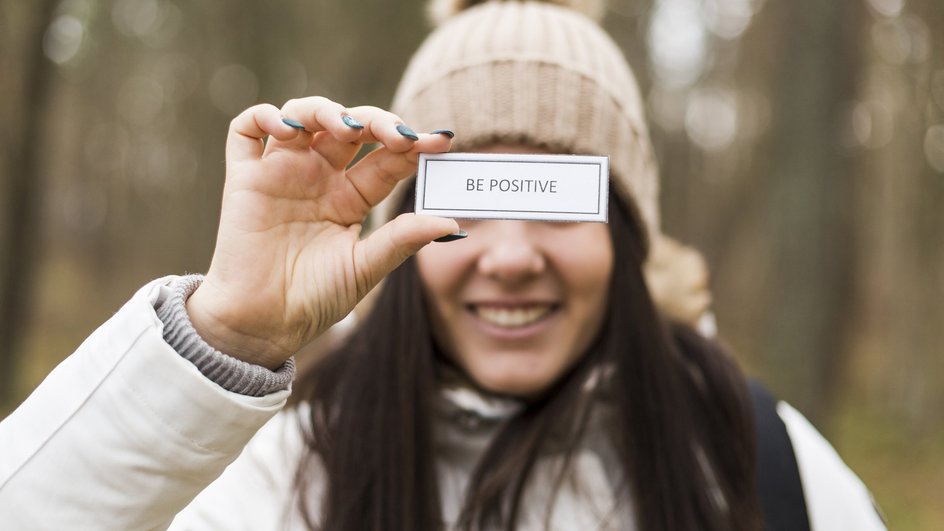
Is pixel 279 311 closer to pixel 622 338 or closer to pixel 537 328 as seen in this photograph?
pixel 537 328

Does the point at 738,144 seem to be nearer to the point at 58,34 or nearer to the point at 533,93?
the point at 58,34

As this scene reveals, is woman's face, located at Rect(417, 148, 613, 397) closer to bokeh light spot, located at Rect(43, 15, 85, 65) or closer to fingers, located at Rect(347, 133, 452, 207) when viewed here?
fingers, located at Rect(347, 133, 452, 207)

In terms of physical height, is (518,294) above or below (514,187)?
below

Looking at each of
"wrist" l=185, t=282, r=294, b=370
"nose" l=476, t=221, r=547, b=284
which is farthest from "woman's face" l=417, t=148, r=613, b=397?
"wrist" l=185, t=282, r=294, b=370

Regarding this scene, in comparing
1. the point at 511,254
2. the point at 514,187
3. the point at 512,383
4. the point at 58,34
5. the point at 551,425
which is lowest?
the point at 551,425

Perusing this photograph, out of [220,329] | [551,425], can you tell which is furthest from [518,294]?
[220,329]

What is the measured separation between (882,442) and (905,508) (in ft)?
9.55

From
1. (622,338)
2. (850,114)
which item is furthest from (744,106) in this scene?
(622,338)

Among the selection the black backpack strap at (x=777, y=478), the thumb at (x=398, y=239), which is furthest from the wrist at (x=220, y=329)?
the black backpack strap at (x=777, y=478)

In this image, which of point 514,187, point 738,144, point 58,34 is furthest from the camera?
point 738,144

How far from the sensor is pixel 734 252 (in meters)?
17.3

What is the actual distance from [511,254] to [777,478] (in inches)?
34.4

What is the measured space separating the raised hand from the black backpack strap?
117cm

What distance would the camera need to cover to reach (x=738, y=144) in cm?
1986
